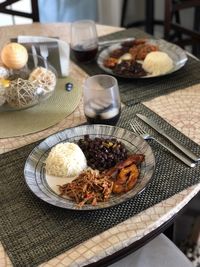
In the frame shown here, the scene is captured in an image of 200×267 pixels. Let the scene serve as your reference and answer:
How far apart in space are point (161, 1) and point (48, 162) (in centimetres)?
255

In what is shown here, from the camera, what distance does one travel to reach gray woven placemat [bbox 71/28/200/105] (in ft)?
3.75

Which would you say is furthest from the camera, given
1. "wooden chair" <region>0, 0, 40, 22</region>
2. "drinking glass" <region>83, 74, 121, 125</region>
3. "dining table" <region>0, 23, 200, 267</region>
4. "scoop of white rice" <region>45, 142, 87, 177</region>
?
"wooden chair" <region>0, 0, 40, 22</region>

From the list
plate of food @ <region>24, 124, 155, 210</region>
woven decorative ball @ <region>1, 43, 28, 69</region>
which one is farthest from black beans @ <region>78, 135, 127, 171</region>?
woven decorative ball @ <region>1, 43, 28, 69</region>

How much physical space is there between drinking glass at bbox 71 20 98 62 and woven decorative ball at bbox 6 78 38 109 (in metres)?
0.30

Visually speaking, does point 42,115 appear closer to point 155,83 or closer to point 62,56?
point 62,56

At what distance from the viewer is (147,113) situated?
1.06 m

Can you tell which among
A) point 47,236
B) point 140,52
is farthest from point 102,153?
point 140,52

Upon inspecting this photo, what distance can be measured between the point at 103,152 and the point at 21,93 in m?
0.31

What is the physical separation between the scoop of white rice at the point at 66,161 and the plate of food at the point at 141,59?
433mm

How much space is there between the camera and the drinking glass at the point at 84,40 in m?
1.31

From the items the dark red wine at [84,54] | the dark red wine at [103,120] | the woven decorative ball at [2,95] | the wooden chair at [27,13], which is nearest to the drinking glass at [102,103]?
the dark red wine at [103,120]

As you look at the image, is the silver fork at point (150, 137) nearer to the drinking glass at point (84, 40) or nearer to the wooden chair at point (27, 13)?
the drinking glass at point (84, 40)

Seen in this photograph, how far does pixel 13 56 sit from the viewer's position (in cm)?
111

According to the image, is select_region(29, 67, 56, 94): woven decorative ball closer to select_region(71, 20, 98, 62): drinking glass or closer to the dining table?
the dining table
